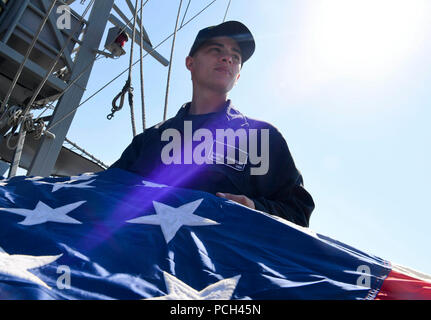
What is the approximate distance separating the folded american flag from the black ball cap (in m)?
1.12

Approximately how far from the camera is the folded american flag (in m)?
1.07

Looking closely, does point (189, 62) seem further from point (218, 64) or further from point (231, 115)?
point (231, 115)

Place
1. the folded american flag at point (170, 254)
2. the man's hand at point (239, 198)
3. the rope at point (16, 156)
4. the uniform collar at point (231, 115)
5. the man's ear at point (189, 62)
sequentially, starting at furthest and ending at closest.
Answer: the rope at point (16, 156)
the man's ear at point (189, 62)
the uniform collar at point (231, 115)
the man's hand at point (239, 198)
the folded american flag at point (170, 254)

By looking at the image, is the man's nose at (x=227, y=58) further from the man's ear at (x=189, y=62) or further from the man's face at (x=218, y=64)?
the man's ear at (x=189, y=62)

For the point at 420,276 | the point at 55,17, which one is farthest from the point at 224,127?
the point at 55,17

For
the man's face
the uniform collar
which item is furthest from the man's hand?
the man's face

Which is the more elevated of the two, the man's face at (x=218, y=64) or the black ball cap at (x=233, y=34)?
the black ball cap at (x=233, y=34)

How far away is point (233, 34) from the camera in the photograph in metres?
2.36

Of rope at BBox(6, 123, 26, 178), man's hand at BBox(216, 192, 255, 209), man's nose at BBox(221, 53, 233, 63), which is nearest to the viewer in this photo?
man's hand at BBox(216, 192, 255, 209)

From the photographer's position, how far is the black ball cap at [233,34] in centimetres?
236

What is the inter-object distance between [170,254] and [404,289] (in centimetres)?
81

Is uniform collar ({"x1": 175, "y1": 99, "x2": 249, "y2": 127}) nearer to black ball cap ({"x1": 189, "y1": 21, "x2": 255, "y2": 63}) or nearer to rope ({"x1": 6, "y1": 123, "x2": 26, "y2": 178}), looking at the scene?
black ball cap ({"x1": 189, "y1": 21, "x2": 255, "y2": 63})

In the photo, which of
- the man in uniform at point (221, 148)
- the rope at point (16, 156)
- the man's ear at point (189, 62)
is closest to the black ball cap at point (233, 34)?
the man in uniform at point (221, 148)

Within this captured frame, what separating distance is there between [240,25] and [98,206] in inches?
59.2
